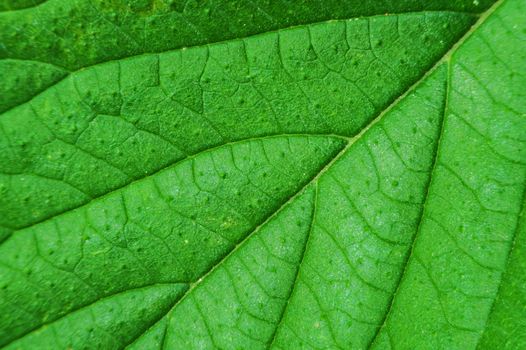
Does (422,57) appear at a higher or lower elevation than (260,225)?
higher

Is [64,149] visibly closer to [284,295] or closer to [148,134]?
[148,134]

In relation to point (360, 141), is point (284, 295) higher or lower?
lower

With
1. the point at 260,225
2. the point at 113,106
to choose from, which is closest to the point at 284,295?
the point at 260,225

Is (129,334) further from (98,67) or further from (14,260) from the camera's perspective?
(98,67)

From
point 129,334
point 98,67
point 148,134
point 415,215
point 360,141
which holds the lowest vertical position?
point 129,334

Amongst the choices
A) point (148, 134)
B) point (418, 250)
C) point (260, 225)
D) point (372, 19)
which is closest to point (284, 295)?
point (260, 225)

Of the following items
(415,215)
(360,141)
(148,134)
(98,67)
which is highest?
(98,67)
